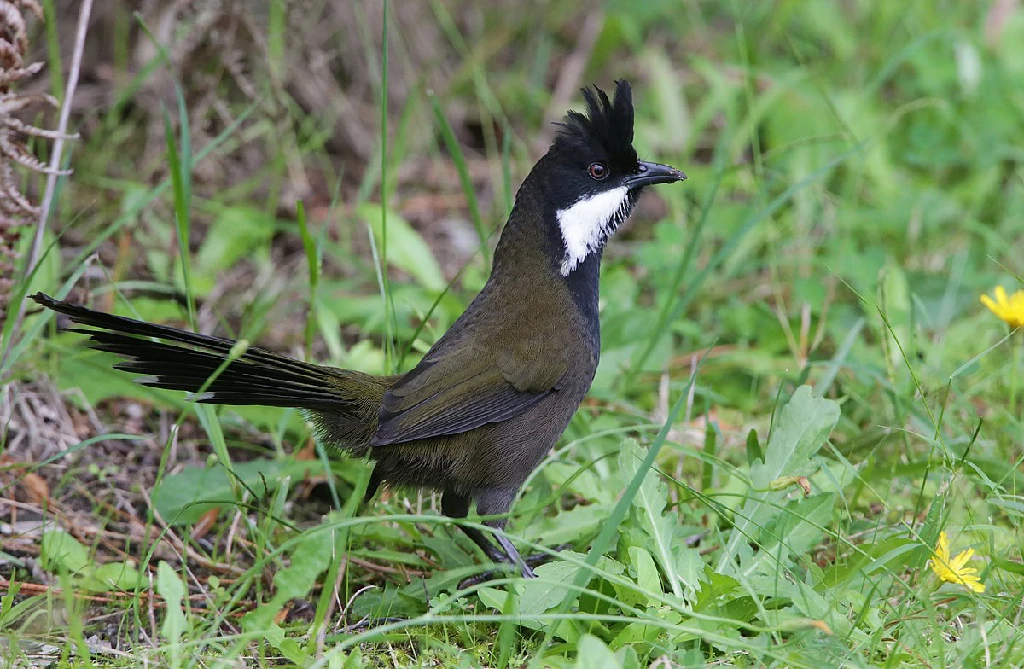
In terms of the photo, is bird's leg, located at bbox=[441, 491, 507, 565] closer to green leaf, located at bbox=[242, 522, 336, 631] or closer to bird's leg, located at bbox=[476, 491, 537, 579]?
bird's leg, located at bbox=[476, 491, 537, 579]

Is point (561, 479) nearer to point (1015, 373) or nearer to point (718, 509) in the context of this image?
point (718, 509)

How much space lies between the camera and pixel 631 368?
4609mm

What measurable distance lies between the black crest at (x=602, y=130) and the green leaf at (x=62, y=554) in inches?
85.2

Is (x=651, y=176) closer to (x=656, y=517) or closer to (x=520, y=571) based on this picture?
(x=656, y=517)

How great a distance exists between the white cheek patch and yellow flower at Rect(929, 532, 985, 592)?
156 centimetres

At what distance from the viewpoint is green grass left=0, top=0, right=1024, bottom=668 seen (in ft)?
9.93

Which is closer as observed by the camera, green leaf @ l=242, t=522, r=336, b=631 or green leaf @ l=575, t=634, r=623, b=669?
green leaf @ l=575, t=634, r=623, b=669

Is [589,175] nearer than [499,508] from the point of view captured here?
No

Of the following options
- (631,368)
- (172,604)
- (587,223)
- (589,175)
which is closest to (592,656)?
(172,604)

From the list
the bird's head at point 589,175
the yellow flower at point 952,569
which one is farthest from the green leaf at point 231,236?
the yellow flower at point 952,569

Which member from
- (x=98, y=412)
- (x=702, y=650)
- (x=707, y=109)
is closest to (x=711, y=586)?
(x=702, y=650)

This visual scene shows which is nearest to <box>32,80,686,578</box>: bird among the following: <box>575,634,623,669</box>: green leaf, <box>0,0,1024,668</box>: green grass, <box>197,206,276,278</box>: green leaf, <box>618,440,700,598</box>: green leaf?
<box>0,0,1024,668</box>: green grass

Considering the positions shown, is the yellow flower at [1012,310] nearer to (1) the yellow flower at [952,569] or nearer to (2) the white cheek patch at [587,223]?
(1) the yellow flower at [952,569]

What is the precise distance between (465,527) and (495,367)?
552 millimetres
